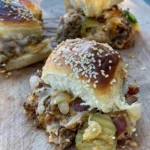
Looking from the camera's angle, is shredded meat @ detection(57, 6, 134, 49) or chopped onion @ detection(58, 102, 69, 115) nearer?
chopped onion @ detection(58, 102, 69, 115)

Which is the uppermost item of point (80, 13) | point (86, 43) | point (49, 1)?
point (86, 43)

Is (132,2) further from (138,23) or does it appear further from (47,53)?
(47,53)

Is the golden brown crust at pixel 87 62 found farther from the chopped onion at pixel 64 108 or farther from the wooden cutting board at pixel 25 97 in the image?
the wooden cutting board at pixel 25 97

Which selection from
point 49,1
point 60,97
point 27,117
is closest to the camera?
point 60,97

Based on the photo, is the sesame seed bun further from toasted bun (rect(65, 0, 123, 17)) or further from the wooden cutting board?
toasted bun (rect(65, 0, 123, 17))

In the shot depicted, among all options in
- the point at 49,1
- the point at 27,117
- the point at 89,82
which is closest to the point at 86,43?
the point at 89,82

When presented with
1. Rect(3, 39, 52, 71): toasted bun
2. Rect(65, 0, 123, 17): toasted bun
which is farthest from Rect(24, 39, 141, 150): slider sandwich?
Rect(65, 0, 123, 17): toasted bun

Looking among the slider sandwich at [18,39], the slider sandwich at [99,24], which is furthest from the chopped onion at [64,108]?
the slider sandwich at [99,24]

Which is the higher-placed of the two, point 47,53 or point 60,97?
point 60,97
